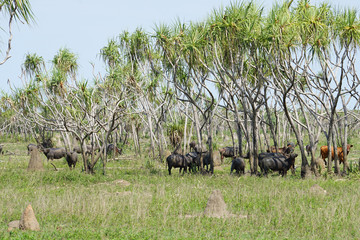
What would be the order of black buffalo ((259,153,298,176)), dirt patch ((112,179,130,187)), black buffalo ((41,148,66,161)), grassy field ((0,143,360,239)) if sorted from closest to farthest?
grassy field ((0,143,360,239))
dirt patch ((112,179,130,187))
black buffalo ((259,153,298,176))
black buffalo ((41,148,66,161))

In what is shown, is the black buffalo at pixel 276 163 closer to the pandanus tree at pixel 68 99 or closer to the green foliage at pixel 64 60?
the pandanus tree at pixel 68 99

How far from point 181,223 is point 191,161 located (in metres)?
9.71

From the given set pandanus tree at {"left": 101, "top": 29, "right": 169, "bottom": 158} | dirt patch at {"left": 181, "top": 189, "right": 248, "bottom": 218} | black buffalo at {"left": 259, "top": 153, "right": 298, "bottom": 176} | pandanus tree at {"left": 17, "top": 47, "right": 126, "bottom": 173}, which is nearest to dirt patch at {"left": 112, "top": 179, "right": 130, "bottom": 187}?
pandanus tree at {"left": 17, "top": 47, "right": 126, "bottom": 173}

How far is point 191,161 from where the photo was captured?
1817 cm

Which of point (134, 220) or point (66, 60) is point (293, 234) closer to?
point (134, 220)

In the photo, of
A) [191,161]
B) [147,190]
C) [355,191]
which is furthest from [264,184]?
[191,161]

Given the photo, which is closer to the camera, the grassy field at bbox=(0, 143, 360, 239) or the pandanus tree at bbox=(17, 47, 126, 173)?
the grassy field at bbox=(0, 143, 360, 239)

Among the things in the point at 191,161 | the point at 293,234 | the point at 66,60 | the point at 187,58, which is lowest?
the point at 293,234

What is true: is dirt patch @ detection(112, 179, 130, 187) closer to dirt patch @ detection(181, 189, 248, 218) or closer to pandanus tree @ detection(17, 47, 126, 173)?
pandanus tree @ detection(17, 47, 126, 173)

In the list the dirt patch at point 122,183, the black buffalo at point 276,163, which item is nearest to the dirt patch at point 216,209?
the dirt patch at point 122,183

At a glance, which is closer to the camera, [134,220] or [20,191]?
[134,220]

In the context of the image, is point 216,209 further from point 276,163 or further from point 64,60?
point 64,60

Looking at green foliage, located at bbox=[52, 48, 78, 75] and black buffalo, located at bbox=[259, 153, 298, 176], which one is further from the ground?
green foliage, located at bbox=[52, 48, 78, 75]

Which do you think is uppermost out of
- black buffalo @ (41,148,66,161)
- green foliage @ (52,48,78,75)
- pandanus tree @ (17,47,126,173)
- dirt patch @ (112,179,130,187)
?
green foliage @ (52,48,78,75)
